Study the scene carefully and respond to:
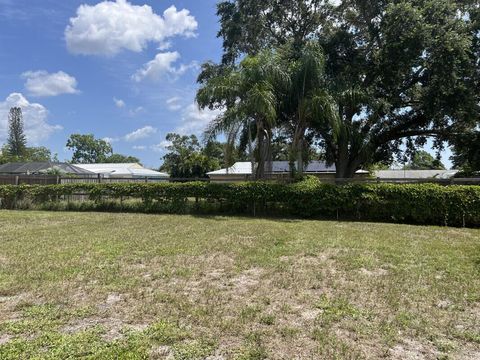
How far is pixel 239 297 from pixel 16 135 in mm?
61302

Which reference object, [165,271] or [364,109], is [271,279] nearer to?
[165,271]

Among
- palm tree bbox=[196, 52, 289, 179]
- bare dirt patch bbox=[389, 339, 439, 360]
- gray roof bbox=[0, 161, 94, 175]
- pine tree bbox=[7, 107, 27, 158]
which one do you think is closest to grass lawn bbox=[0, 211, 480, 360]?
bare dirt patch bbox=[389, 339, 439, 360]

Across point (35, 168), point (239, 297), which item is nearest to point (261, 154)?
point (239, 297)

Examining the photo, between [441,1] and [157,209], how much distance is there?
43.2ft

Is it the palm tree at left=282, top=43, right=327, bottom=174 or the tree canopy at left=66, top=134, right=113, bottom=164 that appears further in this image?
the tree canopy at left=66, top=134, right=113, bottom=164

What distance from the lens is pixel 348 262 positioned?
575cm

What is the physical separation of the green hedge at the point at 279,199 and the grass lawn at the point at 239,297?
8.41ft

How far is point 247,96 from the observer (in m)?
12.3

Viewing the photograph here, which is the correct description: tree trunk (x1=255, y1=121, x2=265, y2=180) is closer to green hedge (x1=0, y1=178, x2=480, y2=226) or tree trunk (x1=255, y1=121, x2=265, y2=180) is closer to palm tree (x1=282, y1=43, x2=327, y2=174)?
palm tree (x1=282, y1=43, x2=327, y2=174)

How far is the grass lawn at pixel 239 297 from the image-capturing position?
120 inches

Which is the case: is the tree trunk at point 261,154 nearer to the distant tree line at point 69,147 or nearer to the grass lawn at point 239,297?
the grass lawn at point 239,297

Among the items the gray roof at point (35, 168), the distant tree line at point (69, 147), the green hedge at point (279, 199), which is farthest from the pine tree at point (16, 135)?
the green hedge at point (279, 199)

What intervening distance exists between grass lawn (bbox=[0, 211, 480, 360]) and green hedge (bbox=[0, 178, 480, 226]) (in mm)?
2562

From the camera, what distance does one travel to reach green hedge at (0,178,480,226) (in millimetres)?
10148
